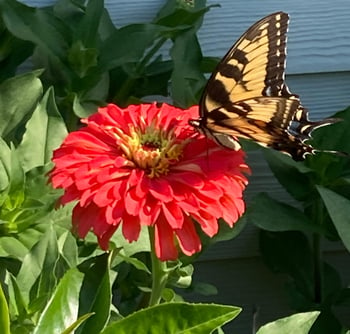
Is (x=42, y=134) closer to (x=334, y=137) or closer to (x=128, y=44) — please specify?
(x=128, y=44)

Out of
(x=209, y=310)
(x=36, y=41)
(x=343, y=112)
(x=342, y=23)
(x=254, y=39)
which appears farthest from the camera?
(x=342, y=23)

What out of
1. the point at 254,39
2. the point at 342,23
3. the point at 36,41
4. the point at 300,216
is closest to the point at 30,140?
the point at 36,41

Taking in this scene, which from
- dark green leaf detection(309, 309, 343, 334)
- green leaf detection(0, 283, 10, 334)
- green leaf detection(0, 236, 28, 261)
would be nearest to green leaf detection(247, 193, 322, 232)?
dark green leaf detection(309, 309, 343, 334)

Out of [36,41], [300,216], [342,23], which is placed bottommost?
[300,216]

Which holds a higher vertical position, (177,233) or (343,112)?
(177,233)

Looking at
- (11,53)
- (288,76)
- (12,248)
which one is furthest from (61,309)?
(288,76)

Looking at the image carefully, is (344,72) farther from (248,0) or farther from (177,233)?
(177,233)

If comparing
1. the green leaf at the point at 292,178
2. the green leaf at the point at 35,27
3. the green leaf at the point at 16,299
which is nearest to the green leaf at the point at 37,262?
the green leaf at the point at 16,299
